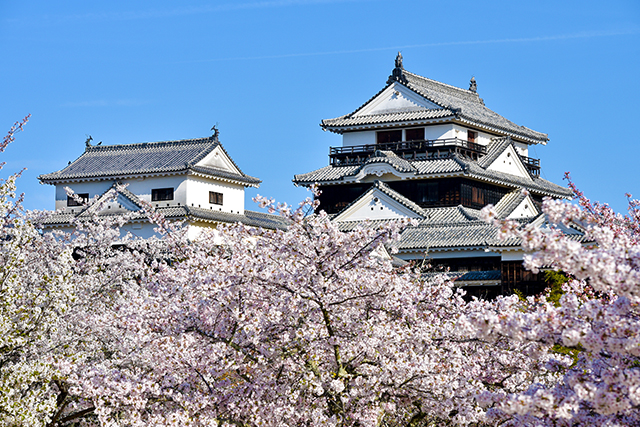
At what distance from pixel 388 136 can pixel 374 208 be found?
665 centimetres

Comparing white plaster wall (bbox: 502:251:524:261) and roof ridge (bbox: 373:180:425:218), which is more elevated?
roof ridge (bbox: 373:180:425:218)

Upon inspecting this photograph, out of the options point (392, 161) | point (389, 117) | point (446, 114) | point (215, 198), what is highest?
point (389, 117)

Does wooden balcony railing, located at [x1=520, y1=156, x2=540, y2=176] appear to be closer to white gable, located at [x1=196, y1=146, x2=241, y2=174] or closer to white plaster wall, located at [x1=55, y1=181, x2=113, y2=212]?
white gable, located at [x1=196, y1=146, x2=241, y2=174]

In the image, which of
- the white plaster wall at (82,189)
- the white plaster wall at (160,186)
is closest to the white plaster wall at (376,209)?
the white plaster wall at (160,186)

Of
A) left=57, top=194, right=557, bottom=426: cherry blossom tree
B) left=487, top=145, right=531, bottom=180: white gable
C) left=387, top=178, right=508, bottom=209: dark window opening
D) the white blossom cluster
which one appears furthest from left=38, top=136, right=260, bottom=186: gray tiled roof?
left=57, top=194, right=557, bottom=426: cherry blossom tree

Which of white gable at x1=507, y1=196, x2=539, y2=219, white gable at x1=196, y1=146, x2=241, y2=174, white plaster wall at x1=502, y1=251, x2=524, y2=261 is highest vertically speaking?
white gable at x1=196, y1=146, x2=241, y2=174

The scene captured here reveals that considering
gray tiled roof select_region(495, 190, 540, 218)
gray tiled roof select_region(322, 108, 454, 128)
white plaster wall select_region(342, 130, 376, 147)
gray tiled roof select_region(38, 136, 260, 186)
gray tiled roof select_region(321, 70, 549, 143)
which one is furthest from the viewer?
white plaster wall select_region(342, 130, 376, 147)

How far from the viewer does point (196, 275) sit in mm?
11547

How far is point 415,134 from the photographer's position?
45.9m

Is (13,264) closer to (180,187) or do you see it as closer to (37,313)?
(37,313)

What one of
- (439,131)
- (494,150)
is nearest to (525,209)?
(494,150)

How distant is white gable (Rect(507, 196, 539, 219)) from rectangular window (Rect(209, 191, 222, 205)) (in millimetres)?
16308

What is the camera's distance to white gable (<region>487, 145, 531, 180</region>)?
149 feet

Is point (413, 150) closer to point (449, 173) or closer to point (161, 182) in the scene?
point (449, 173)
